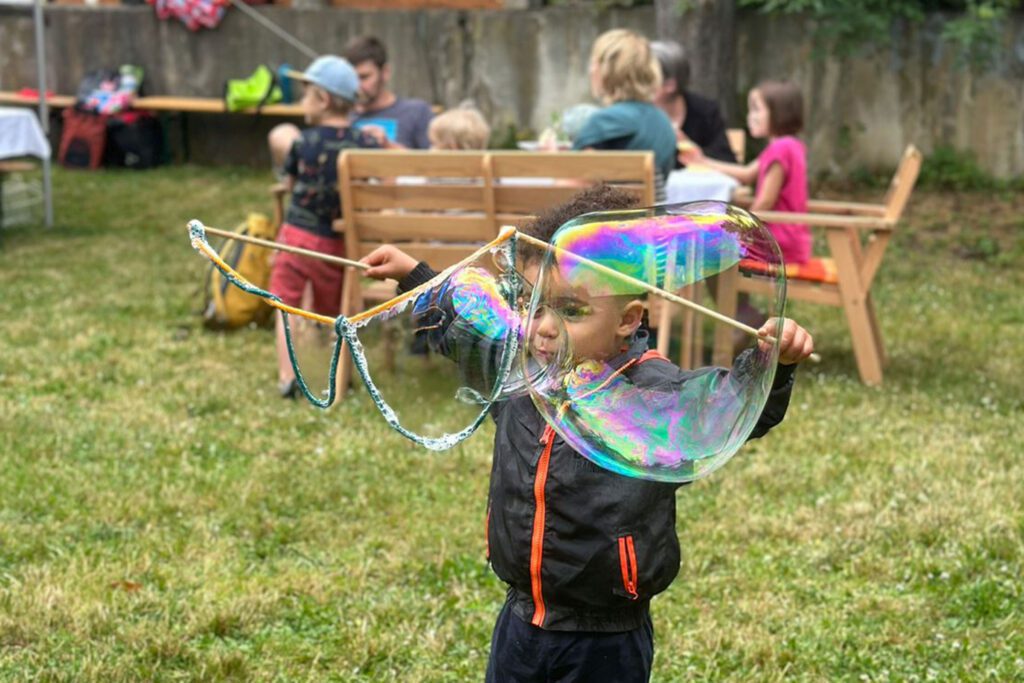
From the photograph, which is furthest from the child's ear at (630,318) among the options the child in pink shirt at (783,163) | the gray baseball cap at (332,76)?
the child in pink shirt at (783,163)

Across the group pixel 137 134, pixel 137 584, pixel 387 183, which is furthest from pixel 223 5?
pixel 137 584

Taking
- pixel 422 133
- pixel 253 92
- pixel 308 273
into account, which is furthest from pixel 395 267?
pixel 253 92

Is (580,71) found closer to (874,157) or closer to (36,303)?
(874,157)

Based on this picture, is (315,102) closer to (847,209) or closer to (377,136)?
(377,136)

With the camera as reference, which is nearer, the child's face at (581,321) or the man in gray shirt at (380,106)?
the child's face at (581,321)

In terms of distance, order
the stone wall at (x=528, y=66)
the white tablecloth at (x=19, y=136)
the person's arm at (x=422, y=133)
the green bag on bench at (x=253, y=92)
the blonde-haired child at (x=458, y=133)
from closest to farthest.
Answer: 1. the blonde-haired child at (x=458, y=133)
2. the person's arm at (x=422, y=133)
3. the white tablecloth at (x=19, y=136)
4. the stone wall at (x=528, y=66)
5. the green bag on bench at (x=253, y=92)

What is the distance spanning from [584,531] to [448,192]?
149 inches

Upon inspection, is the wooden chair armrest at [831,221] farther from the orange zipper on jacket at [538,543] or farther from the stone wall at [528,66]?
the stone wall at [528,66]

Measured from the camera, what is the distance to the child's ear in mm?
2406

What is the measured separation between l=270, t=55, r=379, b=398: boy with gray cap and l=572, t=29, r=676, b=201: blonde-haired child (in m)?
1.11

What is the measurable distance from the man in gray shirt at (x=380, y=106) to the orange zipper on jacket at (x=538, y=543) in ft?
16.9

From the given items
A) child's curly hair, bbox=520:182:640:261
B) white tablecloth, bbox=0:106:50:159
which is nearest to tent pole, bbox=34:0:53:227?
white tablecloth, bbox=0:106:50:159

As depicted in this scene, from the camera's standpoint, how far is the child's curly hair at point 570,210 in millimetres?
2531

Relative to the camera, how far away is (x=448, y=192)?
244 inches
